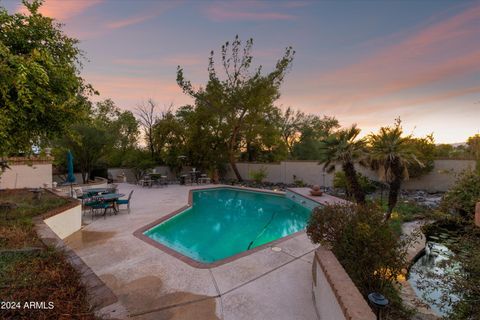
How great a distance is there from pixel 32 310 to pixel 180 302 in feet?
7.26

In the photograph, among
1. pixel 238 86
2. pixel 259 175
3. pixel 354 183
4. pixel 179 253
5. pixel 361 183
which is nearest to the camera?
pixel 179 253

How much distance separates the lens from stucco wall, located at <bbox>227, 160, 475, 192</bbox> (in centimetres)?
1475

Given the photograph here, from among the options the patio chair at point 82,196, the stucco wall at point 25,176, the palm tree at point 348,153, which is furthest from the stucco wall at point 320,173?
the stucco wall at point 25,176

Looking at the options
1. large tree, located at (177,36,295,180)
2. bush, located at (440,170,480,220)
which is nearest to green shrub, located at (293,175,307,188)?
large tree, located at (177,36,295,180)

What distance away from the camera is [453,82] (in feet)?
34.9

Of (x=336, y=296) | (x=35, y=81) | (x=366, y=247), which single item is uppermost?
(x=35, y=81)

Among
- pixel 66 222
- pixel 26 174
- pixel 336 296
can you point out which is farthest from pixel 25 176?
pixel 336 296

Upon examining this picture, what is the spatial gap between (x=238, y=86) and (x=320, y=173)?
420 inches

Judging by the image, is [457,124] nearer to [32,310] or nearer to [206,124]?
[206,124]

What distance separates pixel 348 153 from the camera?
10.0 metres

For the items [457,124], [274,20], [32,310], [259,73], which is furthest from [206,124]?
[32,310]

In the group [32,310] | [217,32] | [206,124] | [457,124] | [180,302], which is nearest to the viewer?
[32,310]

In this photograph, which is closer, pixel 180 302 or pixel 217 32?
pixel 180 302

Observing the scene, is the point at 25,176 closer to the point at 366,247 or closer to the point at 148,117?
the point at 148,117
